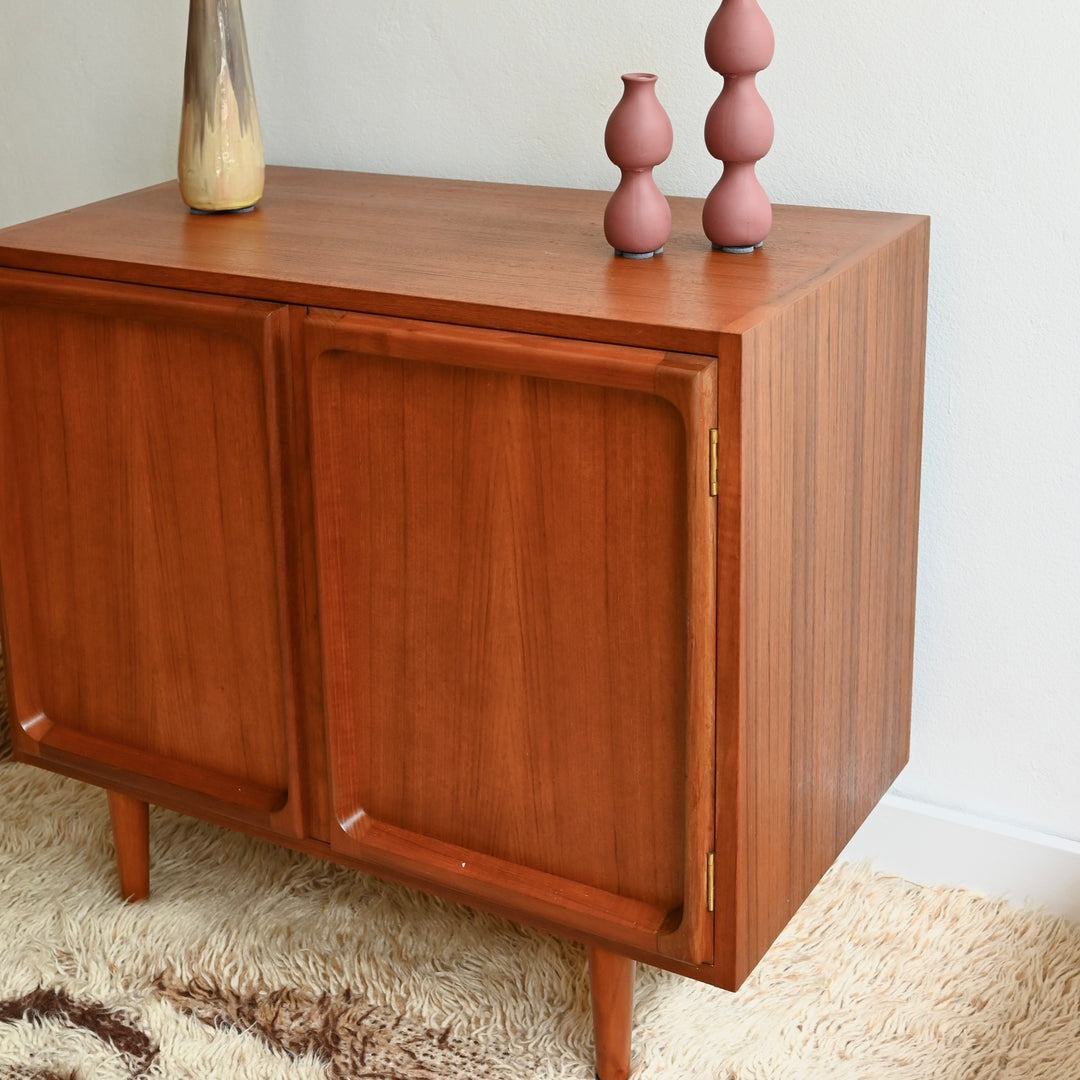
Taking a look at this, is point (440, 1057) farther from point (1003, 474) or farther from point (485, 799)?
point (1003, 474)

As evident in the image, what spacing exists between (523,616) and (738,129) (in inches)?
17.3

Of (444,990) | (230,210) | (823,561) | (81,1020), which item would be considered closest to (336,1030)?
(444,990)

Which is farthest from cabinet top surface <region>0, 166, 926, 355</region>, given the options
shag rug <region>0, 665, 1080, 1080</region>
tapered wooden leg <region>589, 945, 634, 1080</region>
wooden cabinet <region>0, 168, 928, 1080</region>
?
shag rug <region>0, 665, 1080, 1080</region>

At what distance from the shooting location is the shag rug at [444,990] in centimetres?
134

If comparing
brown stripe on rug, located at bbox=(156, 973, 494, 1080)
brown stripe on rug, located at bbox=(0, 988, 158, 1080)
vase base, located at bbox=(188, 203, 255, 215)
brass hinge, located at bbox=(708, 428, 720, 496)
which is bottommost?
brown stripe on rug, located at bbox=(0, 988, 158, 1080)

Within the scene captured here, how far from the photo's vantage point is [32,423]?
1367mm

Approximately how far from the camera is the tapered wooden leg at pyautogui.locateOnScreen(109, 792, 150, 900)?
1.54 meters

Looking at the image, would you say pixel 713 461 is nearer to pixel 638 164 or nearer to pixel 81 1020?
pixel 638 164

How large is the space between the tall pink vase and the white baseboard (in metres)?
0.70

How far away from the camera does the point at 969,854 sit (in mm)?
1529

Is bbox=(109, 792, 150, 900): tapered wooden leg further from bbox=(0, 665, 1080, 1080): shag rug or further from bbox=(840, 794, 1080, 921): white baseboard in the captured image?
bbox=(840, 794, 1080, 921): white baseboard

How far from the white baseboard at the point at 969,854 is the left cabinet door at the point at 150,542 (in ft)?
2.13

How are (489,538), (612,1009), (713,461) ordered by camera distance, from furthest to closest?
(612,1009)
(489,538)
(713,461)

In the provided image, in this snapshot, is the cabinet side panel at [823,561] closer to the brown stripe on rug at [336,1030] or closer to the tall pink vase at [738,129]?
the tall pink vase at [738,129]
